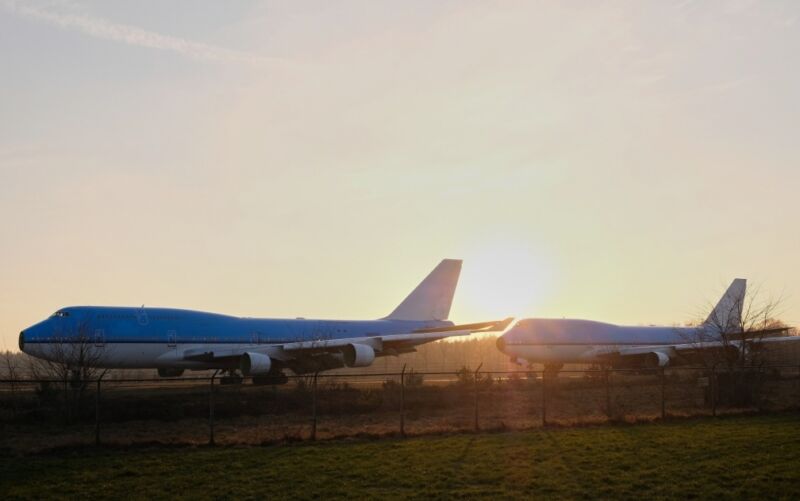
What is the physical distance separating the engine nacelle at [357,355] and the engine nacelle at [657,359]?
2061 centimetres

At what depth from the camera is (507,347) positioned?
46.0 m

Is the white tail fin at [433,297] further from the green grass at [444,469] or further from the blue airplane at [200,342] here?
the green grass at [444,469]

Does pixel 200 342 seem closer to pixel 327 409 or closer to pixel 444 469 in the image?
pixel 327 409

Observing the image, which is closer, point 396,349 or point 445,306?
point 396,349

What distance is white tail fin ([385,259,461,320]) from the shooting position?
5381cm

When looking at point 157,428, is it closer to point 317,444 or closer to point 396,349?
point 317,444

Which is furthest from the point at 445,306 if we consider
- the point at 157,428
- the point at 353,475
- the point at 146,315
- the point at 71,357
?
the point at 353,475

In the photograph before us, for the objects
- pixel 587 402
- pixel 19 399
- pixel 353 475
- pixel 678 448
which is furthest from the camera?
pixel 587 402

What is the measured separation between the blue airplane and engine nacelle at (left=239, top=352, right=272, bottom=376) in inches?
1.9

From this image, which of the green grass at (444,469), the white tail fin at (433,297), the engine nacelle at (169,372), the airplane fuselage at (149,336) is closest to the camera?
the green grass at (444,469)

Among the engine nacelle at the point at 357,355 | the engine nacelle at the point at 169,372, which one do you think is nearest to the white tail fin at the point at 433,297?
the engine nacelle at the point at 357,355

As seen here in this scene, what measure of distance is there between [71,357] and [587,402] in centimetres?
2132

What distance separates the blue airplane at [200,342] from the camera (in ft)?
114

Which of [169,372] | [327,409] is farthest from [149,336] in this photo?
[327,409]
